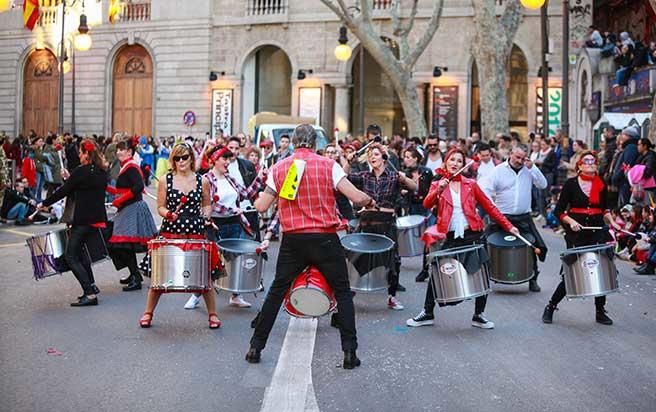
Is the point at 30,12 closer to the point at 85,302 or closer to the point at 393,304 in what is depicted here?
the point at 85,302

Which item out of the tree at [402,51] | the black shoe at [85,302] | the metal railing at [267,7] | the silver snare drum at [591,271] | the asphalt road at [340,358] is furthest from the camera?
the metal railing at [267,7]

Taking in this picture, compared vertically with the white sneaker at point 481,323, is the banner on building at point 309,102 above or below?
above

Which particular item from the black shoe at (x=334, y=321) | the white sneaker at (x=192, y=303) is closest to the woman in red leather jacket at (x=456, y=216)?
the black shoe at (x=334, y=321)

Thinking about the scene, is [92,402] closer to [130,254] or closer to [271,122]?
[130,254]

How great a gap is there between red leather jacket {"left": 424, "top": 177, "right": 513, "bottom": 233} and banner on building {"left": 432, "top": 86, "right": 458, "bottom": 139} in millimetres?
28338

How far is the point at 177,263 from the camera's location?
8.38 m

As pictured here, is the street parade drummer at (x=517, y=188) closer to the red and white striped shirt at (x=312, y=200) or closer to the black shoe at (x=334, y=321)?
the black shoe at (x=334, y=321)

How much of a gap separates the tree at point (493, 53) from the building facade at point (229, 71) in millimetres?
8904

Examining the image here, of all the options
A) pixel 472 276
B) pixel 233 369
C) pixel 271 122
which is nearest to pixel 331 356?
pixel 233 369

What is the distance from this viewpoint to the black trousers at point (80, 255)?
9.84 metres

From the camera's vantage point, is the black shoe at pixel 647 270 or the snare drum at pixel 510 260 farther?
the black shoe at pixel 647 270

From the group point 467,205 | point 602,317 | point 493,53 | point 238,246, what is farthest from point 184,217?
point 493,53

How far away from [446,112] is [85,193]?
28336mm

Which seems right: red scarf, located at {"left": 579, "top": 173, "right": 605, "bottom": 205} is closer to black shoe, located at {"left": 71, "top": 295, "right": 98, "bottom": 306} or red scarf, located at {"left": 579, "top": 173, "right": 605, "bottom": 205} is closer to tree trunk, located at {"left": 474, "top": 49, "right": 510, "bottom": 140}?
black shoe, located at {"left": 71, "top": 295, "right": 98, "bottom": 306}
